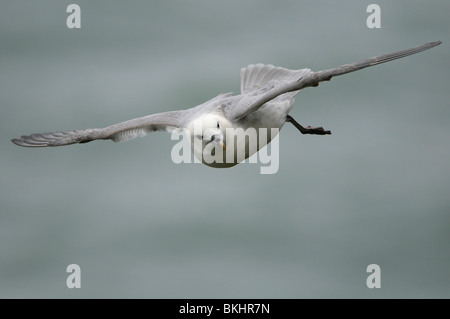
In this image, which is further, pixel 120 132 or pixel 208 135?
pixel 120 132

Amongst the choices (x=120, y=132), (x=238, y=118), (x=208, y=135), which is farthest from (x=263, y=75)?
(x=208, y=135)

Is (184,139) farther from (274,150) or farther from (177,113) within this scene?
(274,150)

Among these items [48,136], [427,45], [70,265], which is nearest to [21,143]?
[48,136]

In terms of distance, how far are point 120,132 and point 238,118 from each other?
1502 millimetres

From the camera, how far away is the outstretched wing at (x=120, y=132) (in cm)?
Answer: 802

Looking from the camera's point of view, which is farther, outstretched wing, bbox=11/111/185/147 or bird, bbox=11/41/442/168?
outstretched wing, bbox=11/111/185/147

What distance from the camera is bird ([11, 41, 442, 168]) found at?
23.1 feet

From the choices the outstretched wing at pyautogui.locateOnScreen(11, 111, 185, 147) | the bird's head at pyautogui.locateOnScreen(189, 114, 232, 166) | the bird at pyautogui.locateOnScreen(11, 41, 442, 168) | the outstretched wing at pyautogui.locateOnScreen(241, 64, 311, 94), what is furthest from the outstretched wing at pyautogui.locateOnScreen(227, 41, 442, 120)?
the outstretched wing at pyautogui.locateOnScreen(241, 64, 311, 94)

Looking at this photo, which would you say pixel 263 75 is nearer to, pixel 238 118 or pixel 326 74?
pixel 238 118

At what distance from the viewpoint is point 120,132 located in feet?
27.7

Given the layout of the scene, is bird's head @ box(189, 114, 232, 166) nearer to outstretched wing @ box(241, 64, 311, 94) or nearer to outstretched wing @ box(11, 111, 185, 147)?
outstretched wing @ box(11, 111, 185, 147)

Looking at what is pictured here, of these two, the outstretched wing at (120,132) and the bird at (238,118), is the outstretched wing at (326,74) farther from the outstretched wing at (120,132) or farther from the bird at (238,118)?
the outstretched wing at (120,132)

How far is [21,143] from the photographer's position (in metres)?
8.81

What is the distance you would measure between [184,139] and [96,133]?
1287 millimetres
